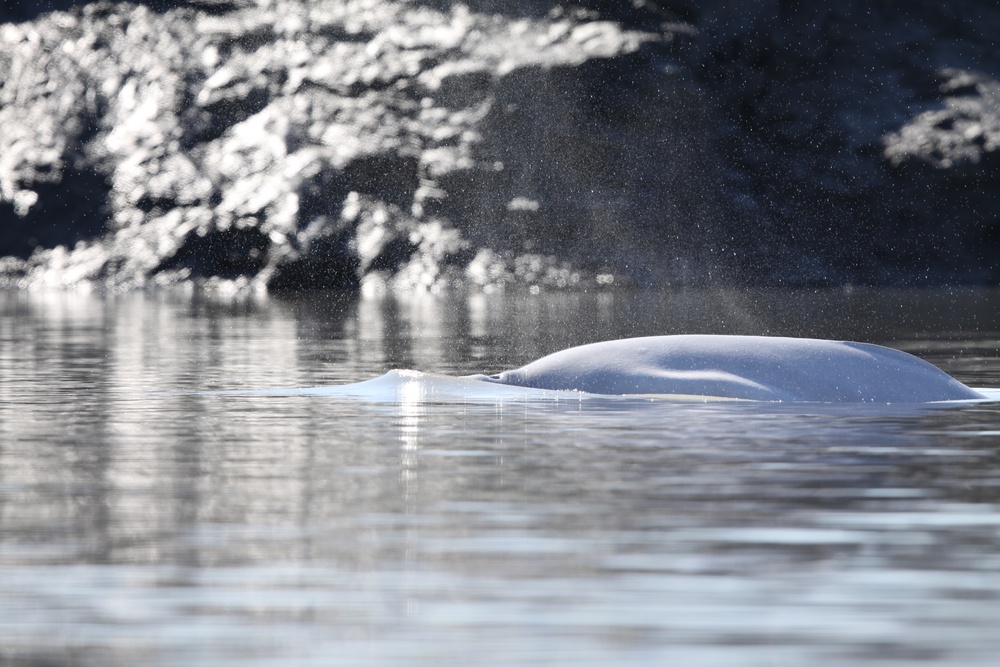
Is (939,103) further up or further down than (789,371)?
further up

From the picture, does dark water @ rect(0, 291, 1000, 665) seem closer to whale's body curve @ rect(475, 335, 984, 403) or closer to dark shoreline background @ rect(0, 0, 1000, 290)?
whale's body curve @ rect(475, 335, 984, 403)

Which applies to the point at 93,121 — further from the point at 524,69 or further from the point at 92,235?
the point at 524,69

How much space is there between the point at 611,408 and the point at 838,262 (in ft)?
419

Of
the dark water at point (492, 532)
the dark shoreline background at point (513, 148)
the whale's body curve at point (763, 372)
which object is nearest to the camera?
the dark water at point (492, 532)

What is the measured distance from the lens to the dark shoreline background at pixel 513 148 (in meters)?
149

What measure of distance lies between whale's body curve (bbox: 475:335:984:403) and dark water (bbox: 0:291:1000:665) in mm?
1001

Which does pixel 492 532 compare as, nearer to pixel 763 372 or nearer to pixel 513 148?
pixel 763 372

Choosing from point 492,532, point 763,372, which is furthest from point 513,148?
point 492,532

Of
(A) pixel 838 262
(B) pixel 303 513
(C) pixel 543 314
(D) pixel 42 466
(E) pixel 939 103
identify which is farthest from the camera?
(E) pixel 939 103

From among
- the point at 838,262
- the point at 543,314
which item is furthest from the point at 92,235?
the point at 543,314

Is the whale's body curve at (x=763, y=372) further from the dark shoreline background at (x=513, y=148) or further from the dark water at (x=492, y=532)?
the dark shoreline background at (x=513, y=148)

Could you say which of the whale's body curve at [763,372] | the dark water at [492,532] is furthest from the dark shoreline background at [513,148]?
the dark water at [492,532]

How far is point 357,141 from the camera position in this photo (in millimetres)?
160500

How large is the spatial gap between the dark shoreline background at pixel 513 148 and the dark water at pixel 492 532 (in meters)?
124
